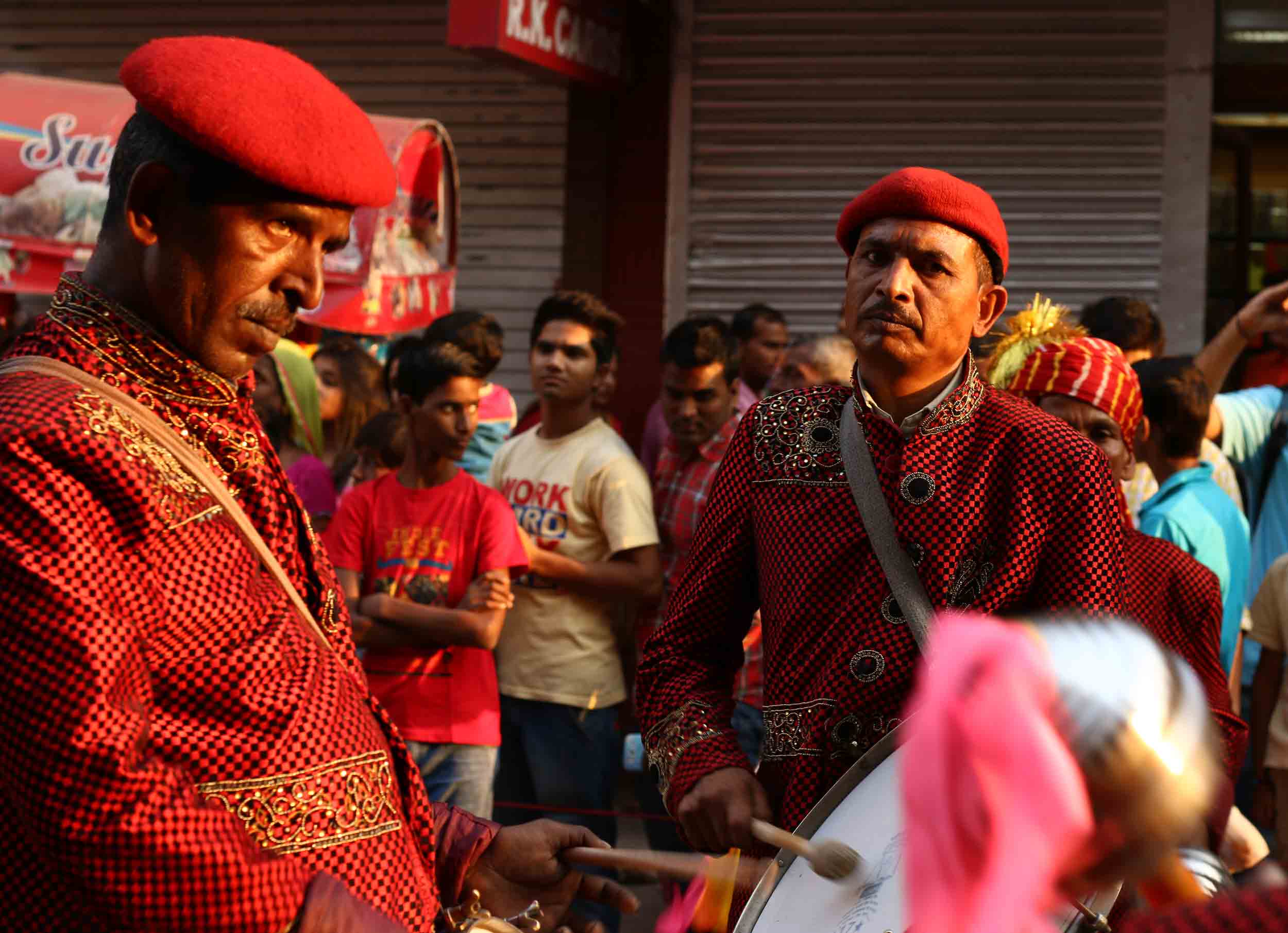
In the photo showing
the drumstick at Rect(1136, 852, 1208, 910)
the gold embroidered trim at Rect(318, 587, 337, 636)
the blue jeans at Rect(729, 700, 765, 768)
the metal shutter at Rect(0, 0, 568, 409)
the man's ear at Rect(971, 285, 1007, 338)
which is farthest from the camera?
the metal shutter at Rect(0, 0, 568, 409)

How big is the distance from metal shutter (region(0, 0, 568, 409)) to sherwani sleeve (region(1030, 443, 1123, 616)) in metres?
6.70

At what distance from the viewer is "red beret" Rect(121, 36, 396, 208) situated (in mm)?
2113

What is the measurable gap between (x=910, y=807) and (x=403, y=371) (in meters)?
4.48

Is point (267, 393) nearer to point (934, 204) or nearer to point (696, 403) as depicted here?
point (696, 403)

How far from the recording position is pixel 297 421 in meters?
6.48

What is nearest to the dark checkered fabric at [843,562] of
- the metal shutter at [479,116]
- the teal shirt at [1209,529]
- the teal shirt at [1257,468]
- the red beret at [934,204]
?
the red beret at [934,204]

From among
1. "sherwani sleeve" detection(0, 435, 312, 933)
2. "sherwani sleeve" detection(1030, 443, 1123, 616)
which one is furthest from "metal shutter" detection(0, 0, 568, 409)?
"sherwani sleeve" detection(0, 435, 312, 933)

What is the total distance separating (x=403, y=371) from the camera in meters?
5.41

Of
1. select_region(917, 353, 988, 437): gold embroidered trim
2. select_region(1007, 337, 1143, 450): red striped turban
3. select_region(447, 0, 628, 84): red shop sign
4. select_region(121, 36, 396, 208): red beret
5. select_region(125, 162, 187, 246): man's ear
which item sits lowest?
select_region(917, 353, 988, 437): gold embroidered trim

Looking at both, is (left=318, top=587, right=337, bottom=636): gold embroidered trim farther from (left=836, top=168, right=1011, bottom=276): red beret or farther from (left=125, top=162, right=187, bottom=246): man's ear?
(left=836, top=168, right=1011, bottom=276): red beret

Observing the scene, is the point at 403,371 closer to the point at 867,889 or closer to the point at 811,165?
the point at 867,889

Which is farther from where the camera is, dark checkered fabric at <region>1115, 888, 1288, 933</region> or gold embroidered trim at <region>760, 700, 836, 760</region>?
gold embroidered trim at <region>760, 700, 836, 760</region>

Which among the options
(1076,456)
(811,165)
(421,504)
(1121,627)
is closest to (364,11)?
(811,165)

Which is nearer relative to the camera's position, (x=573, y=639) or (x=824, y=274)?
(x=573, y=639)
